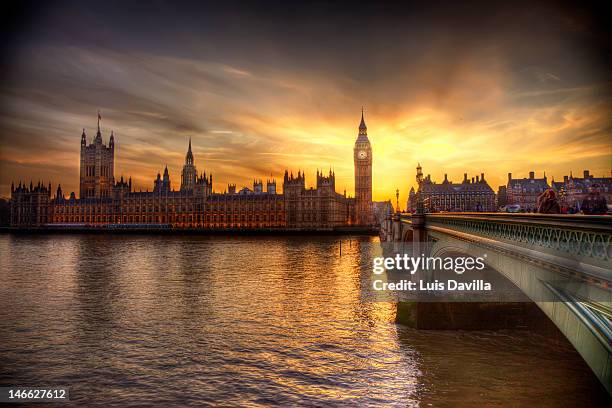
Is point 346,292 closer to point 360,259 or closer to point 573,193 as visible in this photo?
point 360,259

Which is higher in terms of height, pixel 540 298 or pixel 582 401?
pixel 540 298

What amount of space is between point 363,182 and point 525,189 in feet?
235

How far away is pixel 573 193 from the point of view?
99.3 meters

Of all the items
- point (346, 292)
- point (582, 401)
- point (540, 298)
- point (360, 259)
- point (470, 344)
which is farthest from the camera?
point (360, 259)

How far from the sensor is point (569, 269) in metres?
8.13

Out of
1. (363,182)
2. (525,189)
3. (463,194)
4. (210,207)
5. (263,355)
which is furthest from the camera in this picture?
(363,182)

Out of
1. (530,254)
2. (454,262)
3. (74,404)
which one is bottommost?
(74,404)

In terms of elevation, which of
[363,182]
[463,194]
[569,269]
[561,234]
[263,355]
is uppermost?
[363,182]

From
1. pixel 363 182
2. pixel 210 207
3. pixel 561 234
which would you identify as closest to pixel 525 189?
pixel 363 182

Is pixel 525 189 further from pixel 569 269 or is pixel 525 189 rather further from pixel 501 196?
pixel 569 269

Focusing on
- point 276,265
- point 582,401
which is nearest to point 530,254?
point 582,401

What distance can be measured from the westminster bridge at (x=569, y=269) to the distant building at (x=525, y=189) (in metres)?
127

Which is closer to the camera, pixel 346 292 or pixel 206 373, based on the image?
pixel 206 373

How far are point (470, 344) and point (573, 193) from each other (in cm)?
9448
